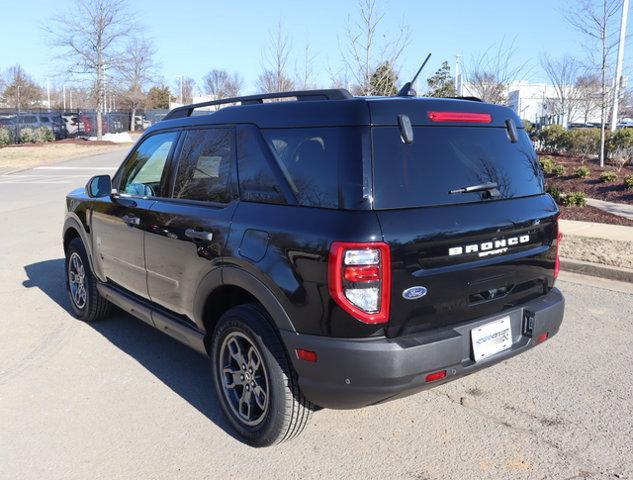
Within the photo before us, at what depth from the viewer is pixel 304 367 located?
284 cm

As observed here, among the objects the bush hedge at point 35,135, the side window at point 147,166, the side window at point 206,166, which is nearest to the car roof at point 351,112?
the side window at point 206,166

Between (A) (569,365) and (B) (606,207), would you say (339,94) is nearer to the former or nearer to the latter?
(A) (569,365)

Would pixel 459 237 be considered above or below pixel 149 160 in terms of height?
below

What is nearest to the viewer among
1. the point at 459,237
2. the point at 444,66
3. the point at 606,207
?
the point at 459,237

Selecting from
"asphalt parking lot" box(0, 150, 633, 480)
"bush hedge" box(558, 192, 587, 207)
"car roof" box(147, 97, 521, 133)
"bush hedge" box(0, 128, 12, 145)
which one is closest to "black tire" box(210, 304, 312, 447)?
"asphalt parking lot" box(0, 150, 633, 480)

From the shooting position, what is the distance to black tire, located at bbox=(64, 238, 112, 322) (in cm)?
516

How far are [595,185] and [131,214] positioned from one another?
11.5 m

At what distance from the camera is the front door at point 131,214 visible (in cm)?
415

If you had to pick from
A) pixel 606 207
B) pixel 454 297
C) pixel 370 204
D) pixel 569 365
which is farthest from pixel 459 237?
pixel 606 207

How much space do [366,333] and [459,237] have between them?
68 centimetres

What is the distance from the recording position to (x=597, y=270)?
669cm

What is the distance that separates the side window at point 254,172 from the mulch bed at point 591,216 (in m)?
7.75

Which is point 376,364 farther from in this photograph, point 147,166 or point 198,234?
point 147,166

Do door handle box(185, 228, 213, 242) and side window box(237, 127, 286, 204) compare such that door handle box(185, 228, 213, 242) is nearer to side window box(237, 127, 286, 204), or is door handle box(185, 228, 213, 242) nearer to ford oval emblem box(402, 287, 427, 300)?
side window box(237, 127, 286, 204)
